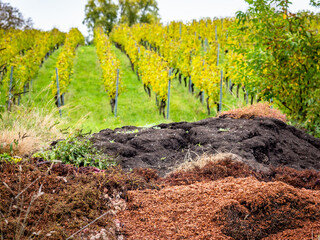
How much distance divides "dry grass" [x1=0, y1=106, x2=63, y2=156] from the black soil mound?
2.88ft

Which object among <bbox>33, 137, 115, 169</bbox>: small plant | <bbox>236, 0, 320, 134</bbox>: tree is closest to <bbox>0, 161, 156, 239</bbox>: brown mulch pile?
<bbox>33, 137, 115, 169</bbox>: small plant

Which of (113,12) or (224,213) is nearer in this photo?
(224,213)

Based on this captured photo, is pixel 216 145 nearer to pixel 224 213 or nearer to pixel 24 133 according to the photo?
pixel 224 213

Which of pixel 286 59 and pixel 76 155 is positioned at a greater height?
pixel 286 59

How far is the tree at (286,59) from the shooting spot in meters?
6.48

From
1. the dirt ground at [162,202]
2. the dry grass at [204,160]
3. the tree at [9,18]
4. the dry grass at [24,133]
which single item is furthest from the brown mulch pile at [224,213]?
the tree at [9,18]

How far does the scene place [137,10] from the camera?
47250mm

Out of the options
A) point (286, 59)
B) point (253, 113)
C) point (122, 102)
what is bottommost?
point (122, 102)

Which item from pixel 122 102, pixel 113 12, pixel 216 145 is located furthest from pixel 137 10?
pixel 216 145

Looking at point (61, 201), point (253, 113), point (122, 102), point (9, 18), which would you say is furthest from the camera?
point (9, 18)

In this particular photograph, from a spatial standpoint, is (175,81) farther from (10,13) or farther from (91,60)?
(10,13)

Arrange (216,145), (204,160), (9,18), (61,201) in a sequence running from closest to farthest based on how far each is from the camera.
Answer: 1. (61,201)
2. (204,160)
3. (216,145)
4. (9,18)

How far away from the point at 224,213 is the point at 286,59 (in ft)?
16.4

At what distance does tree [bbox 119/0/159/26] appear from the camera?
4672 centimetres
